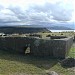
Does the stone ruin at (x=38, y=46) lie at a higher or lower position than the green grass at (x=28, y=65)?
higher

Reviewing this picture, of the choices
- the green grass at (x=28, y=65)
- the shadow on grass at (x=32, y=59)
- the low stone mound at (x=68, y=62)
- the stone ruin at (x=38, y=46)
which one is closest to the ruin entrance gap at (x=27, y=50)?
the stone ruin at (x=38, y=46)

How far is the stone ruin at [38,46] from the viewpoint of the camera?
813 inches

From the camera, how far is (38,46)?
21.4 m

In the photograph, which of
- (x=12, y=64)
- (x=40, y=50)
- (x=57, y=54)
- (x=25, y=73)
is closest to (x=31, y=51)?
(x=40, y=50)

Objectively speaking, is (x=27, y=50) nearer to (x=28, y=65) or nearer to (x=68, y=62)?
(x=28, y=65)

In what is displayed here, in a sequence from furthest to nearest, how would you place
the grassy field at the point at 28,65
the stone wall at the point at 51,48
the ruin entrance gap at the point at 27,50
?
the ruin entrance gap at the point at 27,50
the stone wall at the point at 51,48
the grassy field at the point at 28,65

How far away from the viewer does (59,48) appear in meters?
20.6

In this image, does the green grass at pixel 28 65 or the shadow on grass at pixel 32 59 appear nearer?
the green grass at pixel 28 65

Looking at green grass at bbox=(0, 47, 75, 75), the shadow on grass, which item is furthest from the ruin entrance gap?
green grass at bbox=(0, 47, 75, 75)

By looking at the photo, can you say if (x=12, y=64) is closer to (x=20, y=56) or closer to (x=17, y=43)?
(x=20, y=56)

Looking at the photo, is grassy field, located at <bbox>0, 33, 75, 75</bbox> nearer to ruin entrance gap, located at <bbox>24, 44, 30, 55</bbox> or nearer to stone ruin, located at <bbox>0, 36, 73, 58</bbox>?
stone ruin, located at <bbox>0, 36, 73, 58</bbox>

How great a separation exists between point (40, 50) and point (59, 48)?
1.79 meters

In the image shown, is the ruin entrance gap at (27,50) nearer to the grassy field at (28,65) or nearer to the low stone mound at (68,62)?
the grassy field at (28,65)

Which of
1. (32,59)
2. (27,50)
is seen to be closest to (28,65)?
(32,59)
